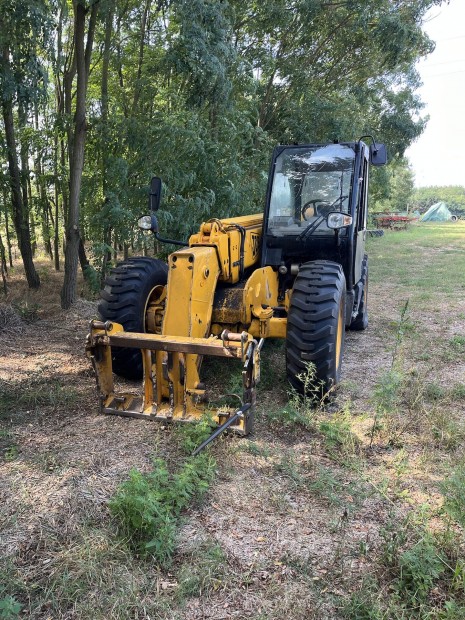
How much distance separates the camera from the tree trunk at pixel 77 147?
7.45 m

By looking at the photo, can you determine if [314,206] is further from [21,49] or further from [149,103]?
[149,103]

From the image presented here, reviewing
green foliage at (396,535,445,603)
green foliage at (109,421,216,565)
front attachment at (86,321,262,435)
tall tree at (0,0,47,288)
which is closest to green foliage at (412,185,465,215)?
tall tree at (0,0,47,288)

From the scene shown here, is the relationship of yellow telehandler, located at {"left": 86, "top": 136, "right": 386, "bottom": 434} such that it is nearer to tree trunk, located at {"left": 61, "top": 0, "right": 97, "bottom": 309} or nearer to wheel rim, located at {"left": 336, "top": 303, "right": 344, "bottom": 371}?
wheel rim, located at {"left": 336, "top": 303, "right": 344, "bottom": 371}

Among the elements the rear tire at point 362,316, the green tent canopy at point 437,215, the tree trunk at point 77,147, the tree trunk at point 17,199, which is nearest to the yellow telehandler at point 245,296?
the rear tire at point 362,316

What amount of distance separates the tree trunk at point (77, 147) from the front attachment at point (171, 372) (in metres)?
4.65

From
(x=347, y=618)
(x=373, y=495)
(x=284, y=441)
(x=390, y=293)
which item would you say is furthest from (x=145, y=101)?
(x=347, y=618)

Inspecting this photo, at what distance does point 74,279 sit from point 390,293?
6.32 meters

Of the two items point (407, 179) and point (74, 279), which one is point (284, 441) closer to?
point (74, 279)

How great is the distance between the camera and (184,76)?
7.35m

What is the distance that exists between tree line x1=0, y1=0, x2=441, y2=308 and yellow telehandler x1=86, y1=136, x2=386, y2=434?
261 centimetres

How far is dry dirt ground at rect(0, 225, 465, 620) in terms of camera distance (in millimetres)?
2275

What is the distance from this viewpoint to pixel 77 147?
783 cm

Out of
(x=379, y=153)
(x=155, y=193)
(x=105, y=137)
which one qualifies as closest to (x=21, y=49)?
(x=105, y=137)

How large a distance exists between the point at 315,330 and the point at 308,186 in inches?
77.0
